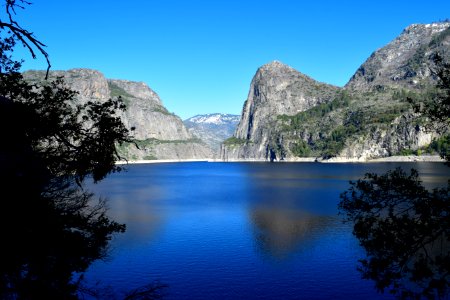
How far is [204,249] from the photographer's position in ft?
159

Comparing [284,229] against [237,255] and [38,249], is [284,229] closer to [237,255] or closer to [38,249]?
[237,255]

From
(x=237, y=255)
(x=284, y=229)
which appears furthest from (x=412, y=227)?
(x=284, y=229)

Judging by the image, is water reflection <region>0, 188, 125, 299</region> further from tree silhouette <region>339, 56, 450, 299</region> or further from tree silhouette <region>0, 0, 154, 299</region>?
tree silhouette <region>339, 56, 450, 299</region>

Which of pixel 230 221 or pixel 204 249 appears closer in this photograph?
pixel 204 249

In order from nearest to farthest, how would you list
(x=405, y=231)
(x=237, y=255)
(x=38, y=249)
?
(x=38, y=249), (x=405, y=231), (x=237, y=255)

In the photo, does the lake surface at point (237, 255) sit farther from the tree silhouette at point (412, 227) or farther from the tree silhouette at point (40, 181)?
the tree silhouette at point (40, 181)

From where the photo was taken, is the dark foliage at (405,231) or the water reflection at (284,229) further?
the water reflection at (284,229)

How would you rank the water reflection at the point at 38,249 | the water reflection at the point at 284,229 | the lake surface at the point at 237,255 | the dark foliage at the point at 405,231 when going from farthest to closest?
the water reflection at the point at 284,229 < the lake surface at the point at 237,255 < the dark foliage at the point at 405,231 < the water reflection at the point at 38,249

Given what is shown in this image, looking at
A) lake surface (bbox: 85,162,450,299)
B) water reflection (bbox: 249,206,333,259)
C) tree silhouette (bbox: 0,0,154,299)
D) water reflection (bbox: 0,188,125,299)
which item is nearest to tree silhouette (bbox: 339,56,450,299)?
tree silhouette (bbox: 0,0,154,299)

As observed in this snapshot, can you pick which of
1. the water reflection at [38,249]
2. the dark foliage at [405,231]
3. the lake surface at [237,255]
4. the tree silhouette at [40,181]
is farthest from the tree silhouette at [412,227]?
the lake surface at [237,255]

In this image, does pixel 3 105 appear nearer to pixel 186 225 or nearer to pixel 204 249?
pixel 204 249

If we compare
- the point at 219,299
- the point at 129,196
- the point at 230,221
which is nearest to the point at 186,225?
the point at 230,221

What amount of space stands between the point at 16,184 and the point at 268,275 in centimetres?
3039

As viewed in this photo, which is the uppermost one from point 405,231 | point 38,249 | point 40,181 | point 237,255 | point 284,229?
point 40,181
